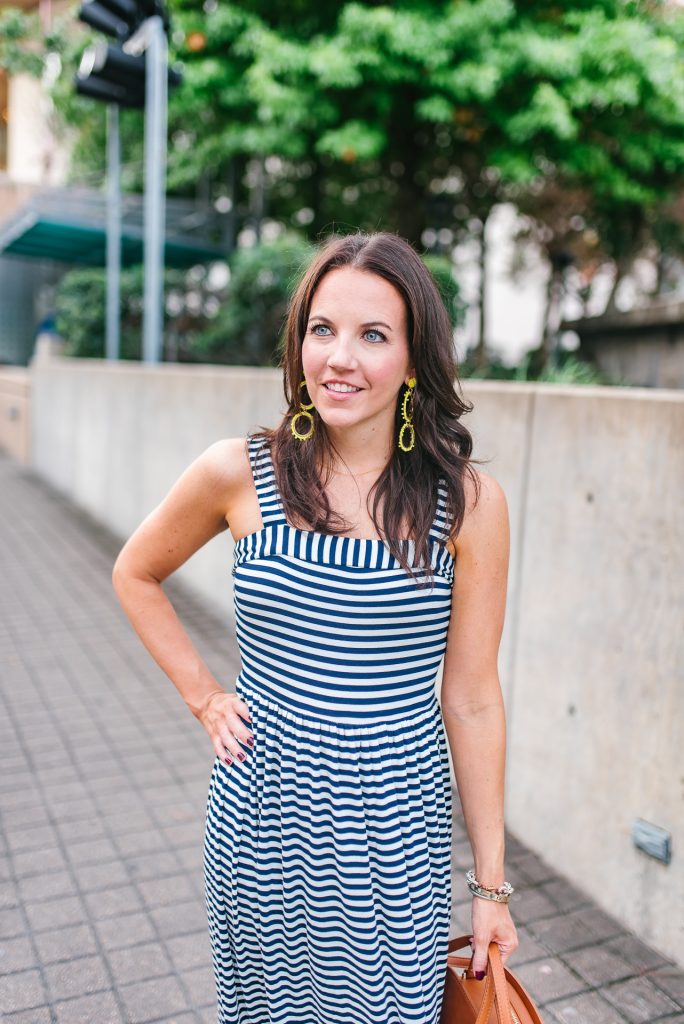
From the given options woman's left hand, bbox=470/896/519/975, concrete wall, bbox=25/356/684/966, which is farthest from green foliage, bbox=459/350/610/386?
woman's left hand, bbox=470/896/519/975

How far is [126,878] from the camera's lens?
333 cm

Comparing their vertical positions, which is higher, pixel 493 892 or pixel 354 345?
pixel 354 345

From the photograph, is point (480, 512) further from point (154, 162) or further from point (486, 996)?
point (154, 162)

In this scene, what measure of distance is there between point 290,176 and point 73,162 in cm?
684

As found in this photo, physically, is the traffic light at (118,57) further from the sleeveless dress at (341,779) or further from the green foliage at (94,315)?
the sleeveless dress at (341,779)

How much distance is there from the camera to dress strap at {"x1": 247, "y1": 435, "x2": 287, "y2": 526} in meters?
1.74

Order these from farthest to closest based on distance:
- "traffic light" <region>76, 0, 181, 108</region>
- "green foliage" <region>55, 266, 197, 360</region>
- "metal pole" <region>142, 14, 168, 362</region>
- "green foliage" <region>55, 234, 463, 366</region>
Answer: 1. "green foliage" <region>55, 266, 197, 360</region>
2. "green foliage" <region>55, 234, 463, 366</region>
3. "metal pole" <region>142, 14, 168, 362</region>
4. "traffic light" <region>76, 0, 181, 108</region>

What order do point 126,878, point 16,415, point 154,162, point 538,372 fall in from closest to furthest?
point 126,878, point 154,162, point 538,372, point 16,415

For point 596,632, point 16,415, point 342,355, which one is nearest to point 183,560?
point 342,355

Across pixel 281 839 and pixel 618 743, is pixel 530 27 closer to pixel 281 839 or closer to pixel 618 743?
pixel 618 743

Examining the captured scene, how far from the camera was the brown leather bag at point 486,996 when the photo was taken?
152 centimetres

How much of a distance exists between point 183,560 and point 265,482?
0.31m

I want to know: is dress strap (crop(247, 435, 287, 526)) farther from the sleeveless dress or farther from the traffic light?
the traffic light

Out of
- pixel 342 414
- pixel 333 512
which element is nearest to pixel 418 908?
pixel 333 512
